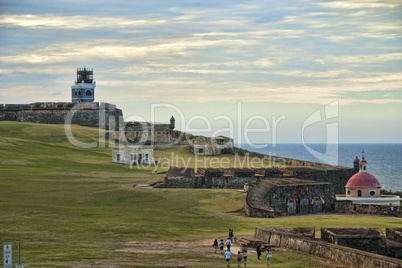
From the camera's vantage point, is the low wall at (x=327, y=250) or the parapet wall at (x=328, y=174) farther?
the parapet wall at (x=328, y=174)

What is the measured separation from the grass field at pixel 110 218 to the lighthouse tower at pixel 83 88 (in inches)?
3092

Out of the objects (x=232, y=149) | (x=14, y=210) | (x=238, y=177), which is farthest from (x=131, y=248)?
(x=232, y=149)

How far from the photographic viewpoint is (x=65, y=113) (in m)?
139

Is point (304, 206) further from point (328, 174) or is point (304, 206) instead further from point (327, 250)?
point (327, 250)

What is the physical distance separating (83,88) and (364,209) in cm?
11269

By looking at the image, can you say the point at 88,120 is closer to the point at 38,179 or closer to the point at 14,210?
the point at 38,179

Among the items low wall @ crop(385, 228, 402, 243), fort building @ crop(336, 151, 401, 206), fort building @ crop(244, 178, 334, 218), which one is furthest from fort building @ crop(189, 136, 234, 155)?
low wall @ crop(385, 228, 402, 243)

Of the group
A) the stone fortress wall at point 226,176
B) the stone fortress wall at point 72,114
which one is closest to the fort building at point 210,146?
the stone fortress wall at point 72,114

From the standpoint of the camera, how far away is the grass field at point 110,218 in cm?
3350

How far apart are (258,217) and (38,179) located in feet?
81.2

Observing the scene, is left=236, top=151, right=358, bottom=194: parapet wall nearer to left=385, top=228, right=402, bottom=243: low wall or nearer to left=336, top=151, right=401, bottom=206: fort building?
left=336, top=151, right=401, bottom=206: fort building

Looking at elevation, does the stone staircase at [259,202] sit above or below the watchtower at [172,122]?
below

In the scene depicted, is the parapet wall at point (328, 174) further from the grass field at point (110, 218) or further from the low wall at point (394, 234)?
the low wall at point (394, 234)

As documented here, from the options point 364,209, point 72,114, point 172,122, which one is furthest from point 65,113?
point 364,209
